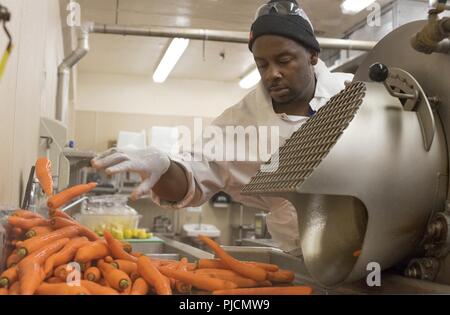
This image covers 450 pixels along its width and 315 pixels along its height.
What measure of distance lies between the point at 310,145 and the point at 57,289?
436 mm

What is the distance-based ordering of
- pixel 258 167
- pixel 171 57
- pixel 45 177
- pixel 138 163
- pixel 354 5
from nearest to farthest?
pixel 138 163
pixel 45 177
pixel 258 167
pixel 354 5
pixel 171 57

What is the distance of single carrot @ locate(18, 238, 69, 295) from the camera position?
703 mm

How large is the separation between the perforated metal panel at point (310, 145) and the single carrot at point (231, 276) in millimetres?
157

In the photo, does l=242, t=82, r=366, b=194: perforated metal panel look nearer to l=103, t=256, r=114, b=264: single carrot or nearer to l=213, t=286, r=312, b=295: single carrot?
l=213, t=286, r=312, b=295: single carrot

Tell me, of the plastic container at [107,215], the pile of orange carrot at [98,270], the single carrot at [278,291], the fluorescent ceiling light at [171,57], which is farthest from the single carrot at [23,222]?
the fluorescent ceiling light at [171,57]

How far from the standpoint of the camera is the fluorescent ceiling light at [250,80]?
6.36 meters

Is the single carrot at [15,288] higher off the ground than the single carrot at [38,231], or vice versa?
the single carrot at [38,231]

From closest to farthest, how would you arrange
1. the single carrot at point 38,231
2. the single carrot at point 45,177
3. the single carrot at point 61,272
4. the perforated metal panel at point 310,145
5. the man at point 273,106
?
the perforated metal panel at point 310,145
the single carrot at point 61,272
the single carrot at point 38,231
the single carrot at point 45,177
the man at point 273,106

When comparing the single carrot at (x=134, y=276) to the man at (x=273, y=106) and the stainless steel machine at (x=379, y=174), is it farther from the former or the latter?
the man at (x=273, y=106)

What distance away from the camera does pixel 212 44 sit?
559 centimetres

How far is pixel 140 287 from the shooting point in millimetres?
784

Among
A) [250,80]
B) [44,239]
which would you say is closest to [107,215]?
[44,239]

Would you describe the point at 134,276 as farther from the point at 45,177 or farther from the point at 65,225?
the point at 45,177
